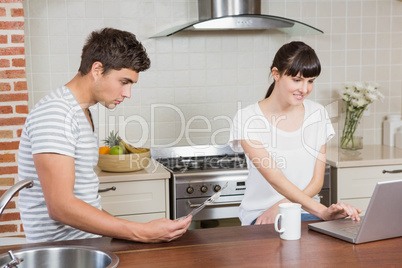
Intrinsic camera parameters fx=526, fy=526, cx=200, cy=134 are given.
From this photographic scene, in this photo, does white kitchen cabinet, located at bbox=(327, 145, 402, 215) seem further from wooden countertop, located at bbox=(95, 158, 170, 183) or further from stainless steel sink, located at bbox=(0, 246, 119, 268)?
stainless steel sink, located at bbox=(0, 246, 119, 268)

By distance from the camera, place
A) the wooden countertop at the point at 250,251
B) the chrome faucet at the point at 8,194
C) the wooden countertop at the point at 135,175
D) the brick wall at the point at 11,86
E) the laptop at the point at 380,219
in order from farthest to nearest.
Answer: the wooden countertop at the point at 135,175, the brick wall at the point at 11,86, the laptop at the point at 380,219, the wooden countertop at the point at 250,251, the chrome faucet at the point at 8,194

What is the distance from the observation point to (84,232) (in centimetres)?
192

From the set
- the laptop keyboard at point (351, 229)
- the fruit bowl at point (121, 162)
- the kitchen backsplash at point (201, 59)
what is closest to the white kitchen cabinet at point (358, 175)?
the kitchen backsplash at point (201, 59)

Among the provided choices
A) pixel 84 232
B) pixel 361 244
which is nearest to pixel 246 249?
pixel 361 244

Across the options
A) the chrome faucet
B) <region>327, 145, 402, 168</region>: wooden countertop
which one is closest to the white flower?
<region>327, 145, 402, 168</region>: wooden countertop

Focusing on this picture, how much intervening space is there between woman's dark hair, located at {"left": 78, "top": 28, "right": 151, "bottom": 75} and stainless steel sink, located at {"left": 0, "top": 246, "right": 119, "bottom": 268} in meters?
0.61

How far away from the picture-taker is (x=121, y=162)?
10.2 feet

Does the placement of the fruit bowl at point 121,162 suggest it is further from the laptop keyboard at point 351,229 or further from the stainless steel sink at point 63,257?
the laptop keyboard at point 351,229

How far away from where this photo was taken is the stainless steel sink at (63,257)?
5.30 feet

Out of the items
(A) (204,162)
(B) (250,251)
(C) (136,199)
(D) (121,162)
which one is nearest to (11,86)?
(D) (121,162)

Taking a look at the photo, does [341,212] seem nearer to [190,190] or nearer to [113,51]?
[113,51]

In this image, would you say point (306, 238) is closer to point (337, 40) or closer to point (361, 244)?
point (361, 244)

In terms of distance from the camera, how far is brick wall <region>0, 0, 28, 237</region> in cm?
283

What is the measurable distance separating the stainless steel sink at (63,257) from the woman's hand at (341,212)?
0.86m
